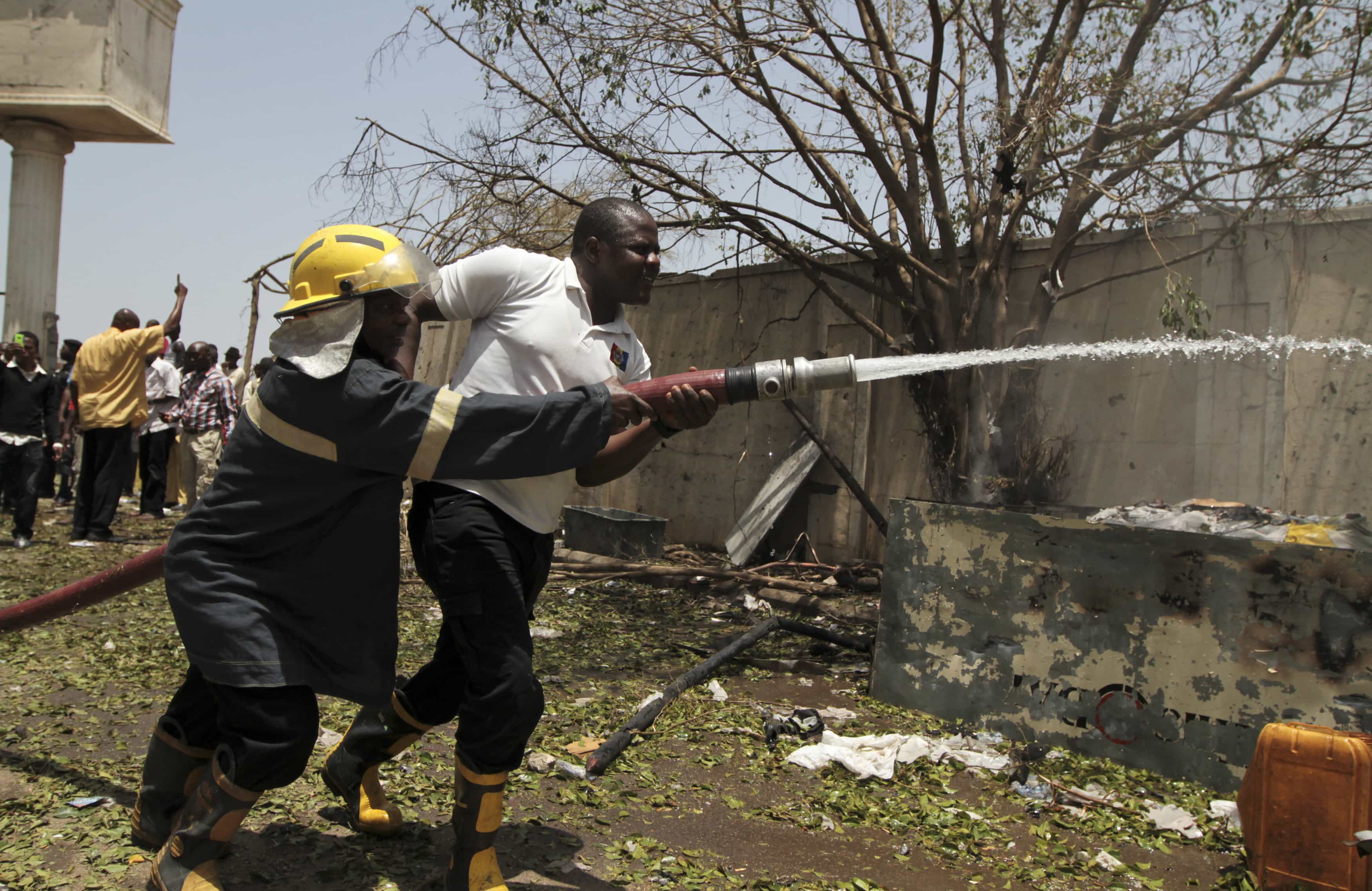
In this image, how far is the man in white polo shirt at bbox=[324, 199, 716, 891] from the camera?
2.53 m

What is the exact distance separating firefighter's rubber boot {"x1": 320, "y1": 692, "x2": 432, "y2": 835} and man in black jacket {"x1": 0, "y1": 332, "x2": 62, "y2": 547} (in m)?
7.35

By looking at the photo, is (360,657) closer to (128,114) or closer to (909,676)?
(909,676)

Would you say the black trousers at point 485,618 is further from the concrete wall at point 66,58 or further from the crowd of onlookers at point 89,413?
the concrete wall at point 66,58

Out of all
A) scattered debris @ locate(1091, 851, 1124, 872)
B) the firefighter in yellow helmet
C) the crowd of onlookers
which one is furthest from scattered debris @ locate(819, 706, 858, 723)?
the crowd of onlookers

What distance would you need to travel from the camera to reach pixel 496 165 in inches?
317

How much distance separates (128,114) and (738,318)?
38.2 feet

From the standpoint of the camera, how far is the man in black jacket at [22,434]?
859cm

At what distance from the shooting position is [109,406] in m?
8.59

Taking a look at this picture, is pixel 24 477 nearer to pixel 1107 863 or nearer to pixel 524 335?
pixel 524 335

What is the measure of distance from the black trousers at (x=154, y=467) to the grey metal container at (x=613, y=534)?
527cm

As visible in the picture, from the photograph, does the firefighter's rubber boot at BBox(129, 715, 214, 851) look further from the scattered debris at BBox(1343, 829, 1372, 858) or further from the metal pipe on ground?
the scattered debris at BBox(1343, 829, 1372, 858)

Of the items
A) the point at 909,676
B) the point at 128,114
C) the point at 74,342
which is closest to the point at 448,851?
the point at 909,676

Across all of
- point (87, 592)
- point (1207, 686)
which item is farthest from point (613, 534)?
point (87, 592)

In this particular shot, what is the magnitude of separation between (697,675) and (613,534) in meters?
3.67
